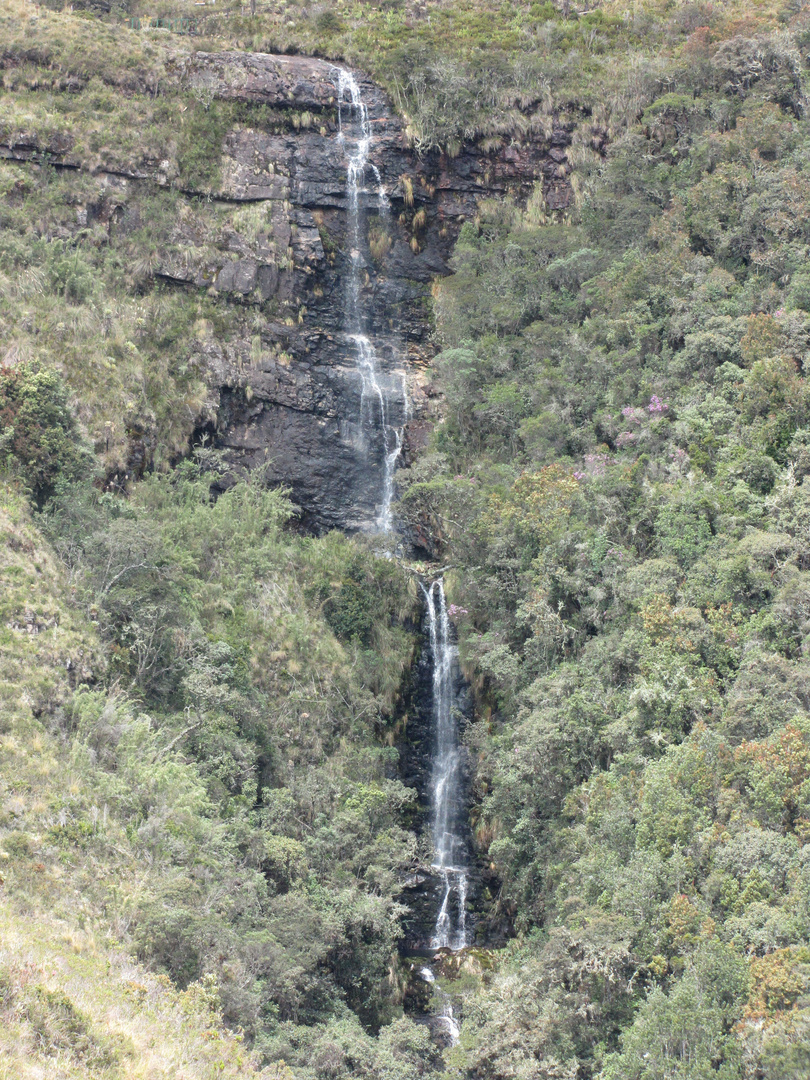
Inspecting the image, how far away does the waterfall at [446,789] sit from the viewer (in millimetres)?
28516

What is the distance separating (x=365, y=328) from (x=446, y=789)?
58.0 ft

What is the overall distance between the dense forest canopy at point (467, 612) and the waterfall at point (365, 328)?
5.38 ft

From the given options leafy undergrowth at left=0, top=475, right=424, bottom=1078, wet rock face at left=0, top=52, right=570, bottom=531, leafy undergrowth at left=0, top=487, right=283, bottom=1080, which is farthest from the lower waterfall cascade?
leafy undergrowth at left=0, top=487, right=283, bottom=1080

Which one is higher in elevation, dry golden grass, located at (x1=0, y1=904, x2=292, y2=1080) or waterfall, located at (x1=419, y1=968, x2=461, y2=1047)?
dry golden grass, located at (x1=0, y1=904, x2=292, y2=1080)

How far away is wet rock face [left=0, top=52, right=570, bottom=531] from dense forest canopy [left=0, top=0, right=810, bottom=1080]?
0.85 m

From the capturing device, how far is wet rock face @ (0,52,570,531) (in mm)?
36688

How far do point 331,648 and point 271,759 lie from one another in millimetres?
4659

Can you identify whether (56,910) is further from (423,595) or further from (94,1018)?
(423,595)

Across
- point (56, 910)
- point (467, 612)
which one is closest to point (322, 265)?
point (467, 612)

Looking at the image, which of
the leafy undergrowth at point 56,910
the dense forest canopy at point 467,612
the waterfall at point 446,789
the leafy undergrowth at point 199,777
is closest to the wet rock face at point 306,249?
the dense forest canopy at point 467,612

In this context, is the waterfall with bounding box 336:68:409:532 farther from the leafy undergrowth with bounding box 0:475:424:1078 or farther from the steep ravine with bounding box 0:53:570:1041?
the leafy undergrowth with bounding box 0:475:424:1078

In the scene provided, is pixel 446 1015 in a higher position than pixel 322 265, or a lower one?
lower

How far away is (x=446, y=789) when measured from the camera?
3127cm

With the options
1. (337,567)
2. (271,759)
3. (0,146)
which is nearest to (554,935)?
(271,759)
